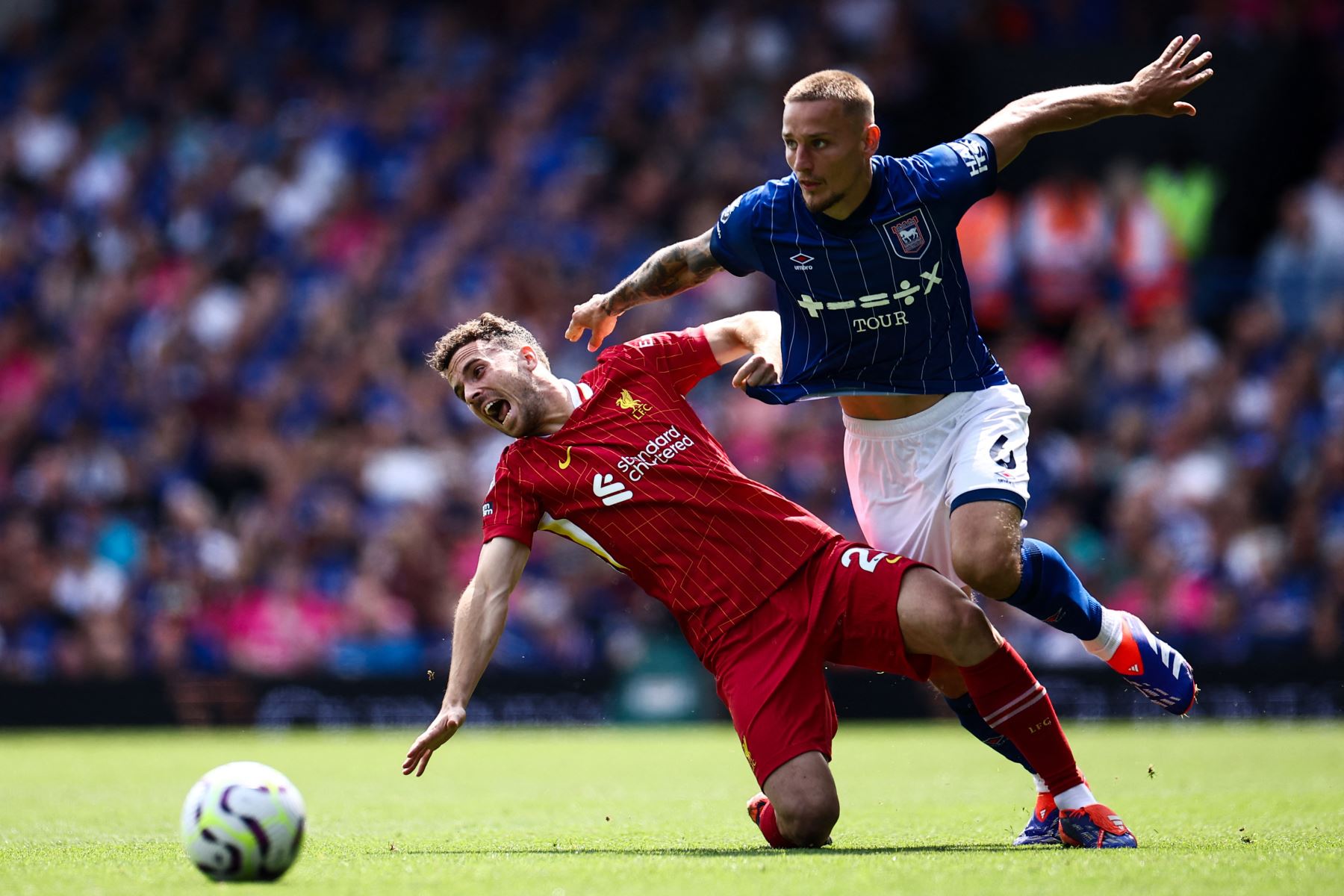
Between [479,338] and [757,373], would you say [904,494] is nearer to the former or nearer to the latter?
[757,373]

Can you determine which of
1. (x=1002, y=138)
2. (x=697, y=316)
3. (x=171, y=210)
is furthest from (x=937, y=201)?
(x=171, y=210)

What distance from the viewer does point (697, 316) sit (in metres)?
17.5

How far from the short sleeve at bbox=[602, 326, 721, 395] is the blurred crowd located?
8.16 metres

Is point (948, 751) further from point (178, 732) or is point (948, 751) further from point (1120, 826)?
point (178, 732)

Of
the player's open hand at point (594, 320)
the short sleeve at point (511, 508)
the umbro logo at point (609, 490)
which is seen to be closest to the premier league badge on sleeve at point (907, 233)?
the player's open hand at point (594, 320)

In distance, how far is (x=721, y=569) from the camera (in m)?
6.80

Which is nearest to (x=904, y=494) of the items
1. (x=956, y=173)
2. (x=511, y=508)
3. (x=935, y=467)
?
(x=935, y=467)

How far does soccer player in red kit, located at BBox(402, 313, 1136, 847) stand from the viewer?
6.38 metres

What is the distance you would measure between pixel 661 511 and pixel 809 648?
2.68ft

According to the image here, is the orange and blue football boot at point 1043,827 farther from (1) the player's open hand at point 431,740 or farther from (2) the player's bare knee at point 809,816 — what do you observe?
(1) the player's open hand at point 431,740

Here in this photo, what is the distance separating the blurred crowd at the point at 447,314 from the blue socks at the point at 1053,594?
27.0ft

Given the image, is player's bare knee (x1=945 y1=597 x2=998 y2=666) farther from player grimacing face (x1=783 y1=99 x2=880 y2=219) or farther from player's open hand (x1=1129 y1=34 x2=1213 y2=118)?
player's open hand (x1=1129 y1=34 x2=1213 y2=118)

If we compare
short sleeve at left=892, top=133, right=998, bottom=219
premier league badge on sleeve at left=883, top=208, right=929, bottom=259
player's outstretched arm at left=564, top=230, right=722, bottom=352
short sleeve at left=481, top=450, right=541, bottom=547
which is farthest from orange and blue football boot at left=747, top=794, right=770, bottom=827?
short sleeve at left=892, top=133, right=998, bottom=219

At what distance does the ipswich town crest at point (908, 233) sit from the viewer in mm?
6484
